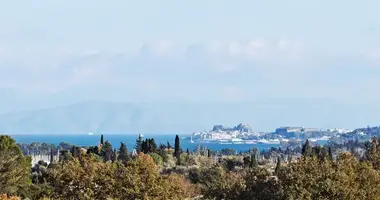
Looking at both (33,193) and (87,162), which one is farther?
(33,193)

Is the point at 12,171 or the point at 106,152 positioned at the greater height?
the point at 106,152

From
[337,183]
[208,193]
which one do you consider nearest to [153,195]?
[208,193]

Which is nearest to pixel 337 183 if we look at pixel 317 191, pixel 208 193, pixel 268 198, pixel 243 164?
pixel 317 191

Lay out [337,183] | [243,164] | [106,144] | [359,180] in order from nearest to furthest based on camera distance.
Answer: [337,183] < [359,180] < [243,164] < [106,144]

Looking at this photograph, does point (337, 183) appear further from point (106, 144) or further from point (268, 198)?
point (106, 144)

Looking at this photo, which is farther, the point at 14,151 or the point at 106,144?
the point at 106,144

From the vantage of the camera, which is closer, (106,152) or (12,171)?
(12,171)

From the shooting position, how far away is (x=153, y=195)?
120ft

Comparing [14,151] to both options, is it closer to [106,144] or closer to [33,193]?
[33,193]

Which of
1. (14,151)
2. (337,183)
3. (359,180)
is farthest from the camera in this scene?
(14,151)

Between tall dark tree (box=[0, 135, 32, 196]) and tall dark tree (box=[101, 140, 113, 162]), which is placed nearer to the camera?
tall dark tree (box=[0, 135, 32, 196])

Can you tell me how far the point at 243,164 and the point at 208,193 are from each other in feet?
153

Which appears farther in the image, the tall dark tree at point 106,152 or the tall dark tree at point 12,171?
the tall dark tree at point 106,152

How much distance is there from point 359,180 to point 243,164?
158ft
